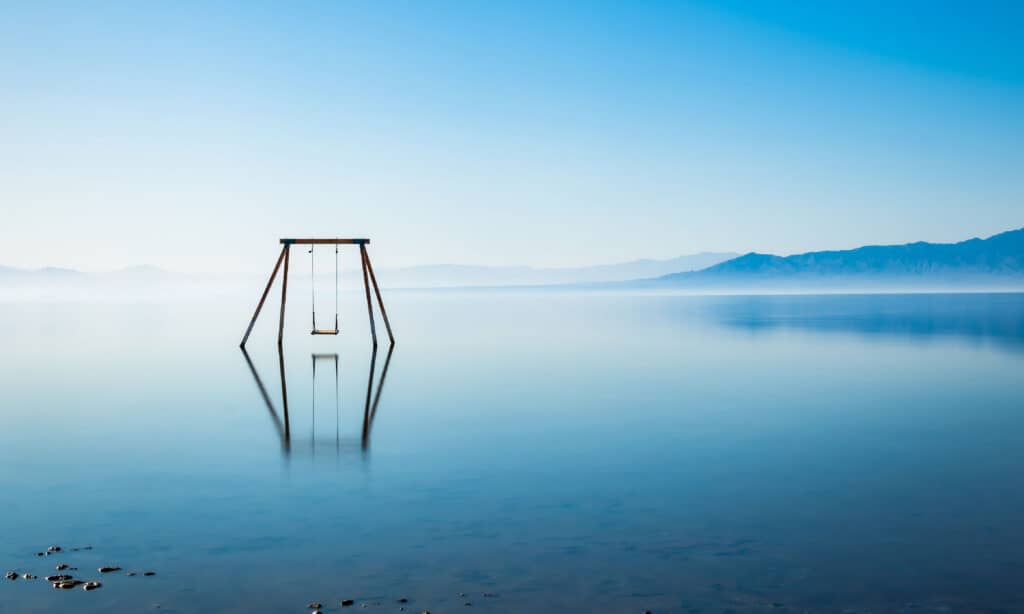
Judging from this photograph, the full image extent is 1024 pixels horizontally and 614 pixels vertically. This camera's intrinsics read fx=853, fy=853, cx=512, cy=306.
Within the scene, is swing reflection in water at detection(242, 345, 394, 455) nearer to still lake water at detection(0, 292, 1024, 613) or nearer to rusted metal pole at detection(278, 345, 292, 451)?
rusted metal pole at detection(278, 345, 292, 451)

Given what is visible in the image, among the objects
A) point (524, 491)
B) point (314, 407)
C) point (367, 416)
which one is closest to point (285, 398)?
point (314, 407)

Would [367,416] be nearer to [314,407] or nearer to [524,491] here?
[314,407]

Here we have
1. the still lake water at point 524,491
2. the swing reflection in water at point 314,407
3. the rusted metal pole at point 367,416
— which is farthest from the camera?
the rusted metal pole at point 367,416

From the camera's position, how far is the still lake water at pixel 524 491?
6.46 meters

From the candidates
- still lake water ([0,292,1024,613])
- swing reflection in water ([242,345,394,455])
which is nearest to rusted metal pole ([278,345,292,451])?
swing reflection in water ([242,345,394,455])

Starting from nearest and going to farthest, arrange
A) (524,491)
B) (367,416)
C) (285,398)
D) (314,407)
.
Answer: (524,491) < (367,416) < (314,407) < (285,398)

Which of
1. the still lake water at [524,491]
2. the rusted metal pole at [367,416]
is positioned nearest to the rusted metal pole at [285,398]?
the still lake water at [524,491]

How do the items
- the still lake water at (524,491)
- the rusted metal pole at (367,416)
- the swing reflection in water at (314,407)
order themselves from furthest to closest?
the rusted metal pole at (367,416) → the swing reflection in water at (314,407) → the still lake water at (524,491)

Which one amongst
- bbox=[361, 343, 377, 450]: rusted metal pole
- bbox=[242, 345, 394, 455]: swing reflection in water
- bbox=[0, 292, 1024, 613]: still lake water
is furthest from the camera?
bbox=[361, 343, 377, 450]: rusted metal pole

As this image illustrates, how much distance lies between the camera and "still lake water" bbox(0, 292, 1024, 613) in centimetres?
646

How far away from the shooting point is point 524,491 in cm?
937

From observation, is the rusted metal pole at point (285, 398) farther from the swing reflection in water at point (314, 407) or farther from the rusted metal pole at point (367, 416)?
the rusted metal pole at point (367, 416)

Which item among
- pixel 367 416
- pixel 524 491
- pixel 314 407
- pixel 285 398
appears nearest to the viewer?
pixel 524 491

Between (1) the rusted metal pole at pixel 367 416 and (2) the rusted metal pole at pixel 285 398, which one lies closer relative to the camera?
(2) the rusted metal pole at pixel 285 398
